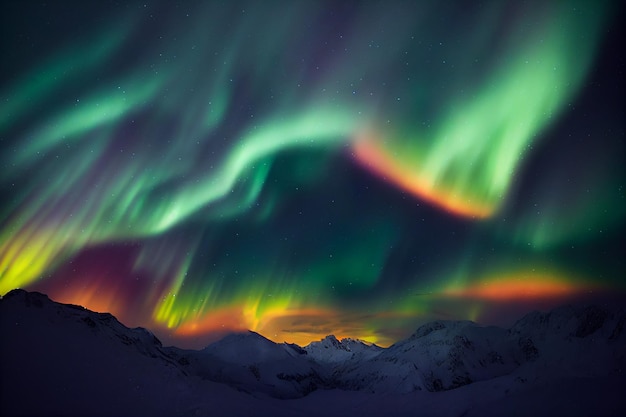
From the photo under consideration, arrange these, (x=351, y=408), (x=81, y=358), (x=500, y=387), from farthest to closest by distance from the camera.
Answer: (x=351, y=408), (x=500, y=387), (x=81, y=358)

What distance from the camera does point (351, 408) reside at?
168m

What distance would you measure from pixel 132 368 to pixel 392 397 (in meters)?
130

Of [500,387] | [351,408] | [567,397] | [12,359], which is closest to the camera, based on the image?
[12,359]

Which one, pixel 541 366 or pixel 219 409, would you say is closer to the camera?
pixel 219 409

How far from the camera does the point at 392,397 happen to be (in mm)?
172375

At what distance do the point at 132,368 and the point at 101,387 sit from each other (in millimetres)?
12778

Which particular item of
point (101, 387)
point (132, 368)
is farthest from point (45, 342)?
point (132, 368)

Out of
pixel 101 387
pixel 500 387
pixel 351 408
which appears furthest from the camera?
pixel 351 408

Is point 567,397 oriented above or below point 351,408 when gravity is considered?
above

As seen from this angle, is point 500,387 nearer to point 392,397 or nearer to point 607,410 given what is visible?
point 392,397


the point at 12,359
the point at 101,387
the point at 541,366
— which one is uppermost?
the point at 12,359

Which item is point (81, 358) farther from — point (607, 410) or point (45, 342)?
point (607, 410)

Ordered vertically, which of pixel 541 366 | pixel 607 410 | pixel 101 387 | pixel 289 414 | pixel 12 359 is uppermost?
pixel 607 410

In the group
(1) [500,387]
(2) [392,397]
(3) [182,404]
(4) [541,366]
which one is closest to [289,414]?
(3) [182,404]
